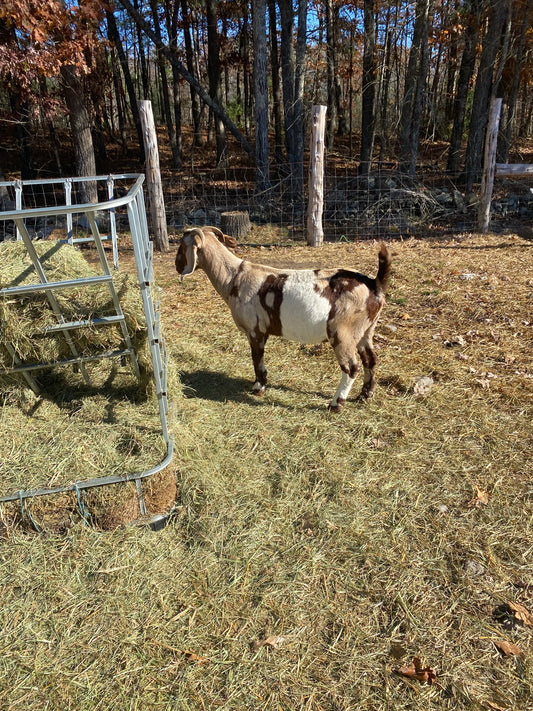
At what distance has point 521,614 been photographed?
2594mm

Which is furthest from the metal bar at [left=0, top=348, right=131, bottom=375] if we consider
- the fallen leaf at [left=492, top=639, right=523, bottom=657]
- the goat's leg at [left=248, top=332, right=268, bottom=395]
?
the fallen leaf at [left=492, top=639, right=523, bottom=657]

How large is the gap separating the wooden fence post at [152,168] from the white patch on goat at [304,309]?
6832 mm

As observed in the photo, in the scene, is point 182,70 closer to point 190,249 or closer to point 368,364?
point 190,249

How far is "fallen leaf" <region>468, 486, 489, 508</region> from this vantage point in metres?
3.37

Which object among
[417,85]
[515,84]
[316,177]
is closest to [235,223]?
[316,177]

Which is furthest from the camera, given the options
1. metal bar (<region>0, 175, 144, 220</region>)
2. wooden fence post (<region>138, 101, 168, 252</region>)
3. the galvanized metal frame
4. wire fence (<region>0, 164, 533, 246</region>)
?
wire fence (<region>0, 164, 533, 246</region>)

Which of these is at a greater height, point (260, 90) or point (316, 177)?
point (260, 90)

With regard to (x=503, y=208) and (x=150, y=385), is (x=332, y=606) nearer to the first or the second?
(x=150, y=385)

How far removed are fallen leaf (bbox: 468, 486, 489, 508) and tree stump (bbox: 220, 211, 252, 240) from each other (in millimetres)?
8795

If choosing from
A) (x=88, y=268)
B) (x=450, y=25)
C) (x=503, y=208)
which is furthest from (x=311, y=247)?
(x=450, y=25)

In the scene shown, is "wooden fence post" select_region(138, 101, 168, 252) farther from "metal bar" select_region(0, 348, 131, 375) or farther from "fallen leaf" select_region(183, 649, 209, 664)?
"fallen leaf" select_region(183, 649, 209, 664)

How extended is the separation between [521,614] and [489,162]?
1037 centimetres

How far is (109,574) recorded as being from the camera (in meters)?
2.89

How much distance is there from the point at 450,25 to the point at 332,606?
21.8 meters
